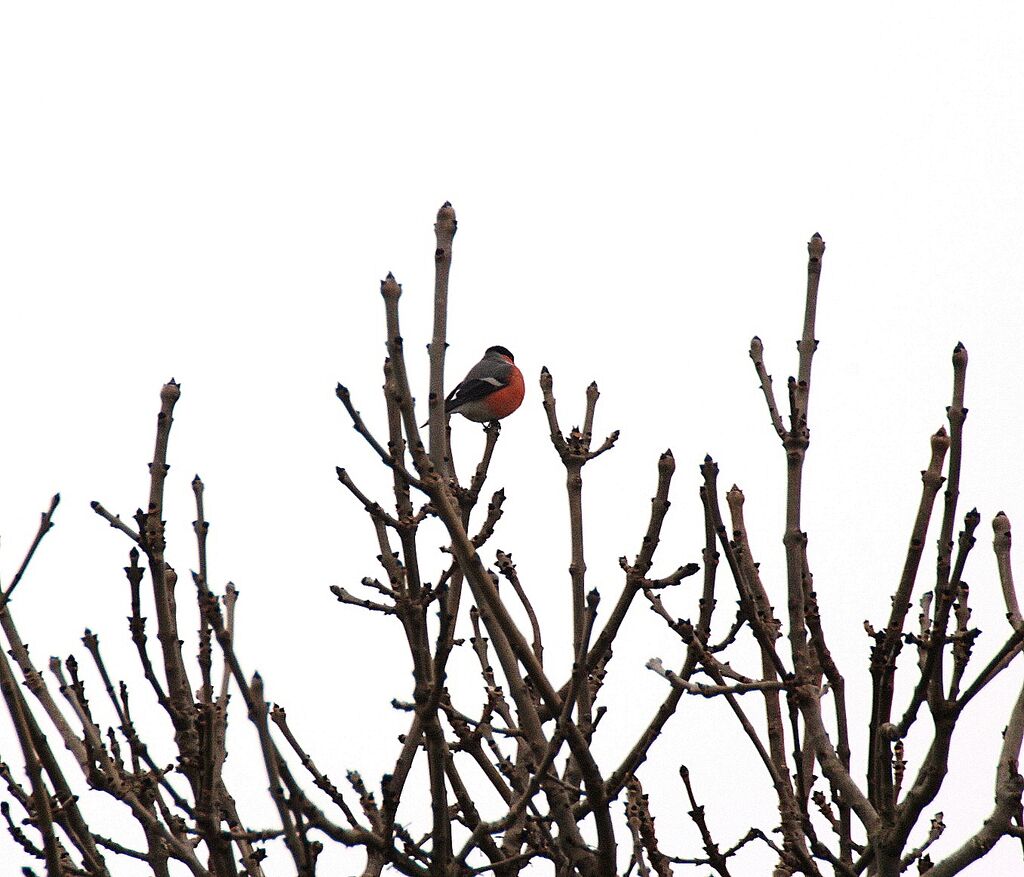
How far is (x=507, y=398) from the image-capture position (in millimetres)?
10430

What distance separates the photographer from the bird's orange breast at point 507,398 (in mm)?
10336

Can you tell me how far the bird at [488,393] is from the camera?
10.3 m

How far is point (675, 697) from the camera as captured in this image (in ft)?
10.1

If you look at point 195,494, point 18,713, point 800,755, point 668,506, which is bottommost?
point 800,755

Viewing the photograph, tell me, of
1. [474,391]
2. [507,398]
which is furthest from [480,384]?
[507,398]

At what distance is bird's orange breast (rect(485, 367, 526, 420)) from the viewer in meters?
10.3

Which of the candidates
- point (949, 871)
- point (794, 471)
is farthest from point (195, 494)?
point (949, 871)

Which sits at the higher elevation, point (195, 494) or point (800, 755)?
point (195, 494)

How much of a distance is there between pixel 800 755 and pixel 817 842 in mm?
218

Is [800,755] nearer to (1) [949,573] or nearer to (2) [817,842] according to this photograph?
(2) [817,842]

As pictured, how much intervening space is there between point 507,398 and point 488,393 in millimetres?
219

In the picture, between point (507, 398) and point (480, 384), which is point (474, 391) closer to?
point (480, 384)

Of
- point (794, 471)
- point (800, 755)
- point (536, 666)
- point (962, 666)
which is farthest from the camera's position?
point (794, 471)

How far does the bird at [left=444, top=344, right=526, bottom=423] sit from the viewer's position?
10.3 metres
